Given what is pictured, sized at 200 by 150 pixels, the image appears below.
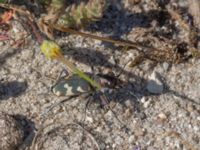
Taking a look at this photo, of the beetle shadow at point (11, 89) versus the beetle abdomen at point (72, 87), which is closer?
the beetle abdomen at point (72, 87)

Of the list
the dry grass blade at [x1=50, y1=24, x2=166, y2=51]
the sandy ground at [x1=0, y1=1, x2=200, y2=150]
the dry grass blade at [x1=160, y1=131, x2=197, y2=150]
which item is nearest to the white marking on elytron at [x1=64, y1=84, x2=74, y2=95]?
the sandy ground at [x1=0, y1=1, x2=200, y2=150]

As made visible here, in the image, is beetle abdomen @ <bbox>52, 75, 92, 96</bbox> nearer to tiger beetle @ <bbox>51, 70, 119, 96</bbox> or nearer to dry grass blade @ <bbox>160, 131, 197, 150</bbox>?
tiger beetle @ <bbox>51, 70, 119, 96</bbox>

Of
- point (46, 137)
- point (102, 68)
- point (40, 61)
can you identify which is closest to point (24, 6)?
point (40, 61)

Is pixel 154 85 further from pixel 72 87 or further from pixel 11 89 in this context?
pixel 11 89

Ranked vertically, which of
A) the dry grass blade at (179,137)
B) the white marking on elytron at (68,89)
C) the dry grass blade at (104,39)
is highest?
the dry grass blade at (104,39)

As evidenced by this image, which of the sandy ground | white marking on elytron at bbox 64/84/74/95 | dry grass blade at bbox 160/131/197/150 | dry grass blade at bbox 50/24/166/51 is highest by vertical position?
dry grass blade at bbox 50/24/166/51

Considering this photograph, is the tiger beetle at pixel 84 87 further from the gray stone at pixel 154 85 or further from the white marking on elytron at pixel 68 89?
the gray stone at pixel 154 85

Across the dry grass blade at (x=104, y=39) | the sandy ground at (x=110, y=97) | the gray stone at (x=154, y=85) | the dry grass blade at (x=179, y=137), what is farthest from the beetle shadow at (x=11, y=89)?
the dry grass blade at (x=179, y=137)

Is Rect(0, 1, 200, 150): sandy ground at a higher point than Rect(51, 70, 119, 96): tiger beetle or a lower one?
lower
